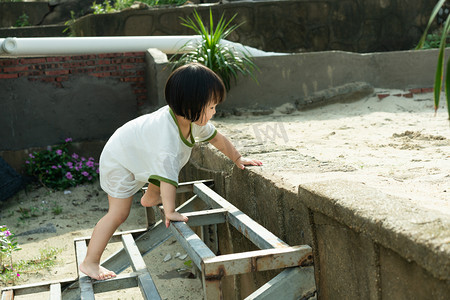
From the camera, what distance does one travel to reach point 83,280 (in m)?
2.39

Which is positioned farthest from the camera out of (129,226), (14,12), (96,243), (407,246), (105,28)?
(14,12)

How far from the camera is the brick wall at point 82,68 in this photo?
5547mm

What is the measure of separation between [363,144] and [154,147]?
70.7 inches

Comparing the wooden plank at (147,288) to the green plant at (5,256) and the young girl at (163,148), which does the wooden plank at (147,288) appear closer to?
the young girl at (163,148)

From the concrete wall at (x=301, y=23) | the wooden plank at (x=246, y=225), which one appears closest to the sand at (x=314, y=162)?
the wooden plank at (x=246, y=225)

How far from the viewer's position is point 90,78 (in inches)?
227

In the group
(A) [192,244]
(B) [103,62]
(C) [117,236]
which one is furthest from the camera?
(B) [103,62]

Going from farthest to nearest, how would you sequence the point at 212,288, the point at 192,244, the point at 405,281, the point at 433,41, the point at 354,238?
the point at 433,41, the point at 192,244, the point at 212,288, the point at 354,238, the point at 405,281

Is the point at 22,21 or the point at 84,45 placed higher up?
the point at 22,21

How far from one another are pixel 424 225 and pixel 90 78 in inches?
193

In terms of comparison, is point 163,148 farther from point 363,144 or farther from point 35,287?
point 363,144

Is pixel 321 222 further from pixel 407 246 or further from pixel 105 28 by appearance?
pixel 105 28

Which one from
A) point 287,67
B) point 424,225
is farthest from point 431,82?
point 424,225

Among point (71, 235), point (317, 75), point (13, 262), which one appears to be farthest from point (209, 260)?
point (317, 75)
